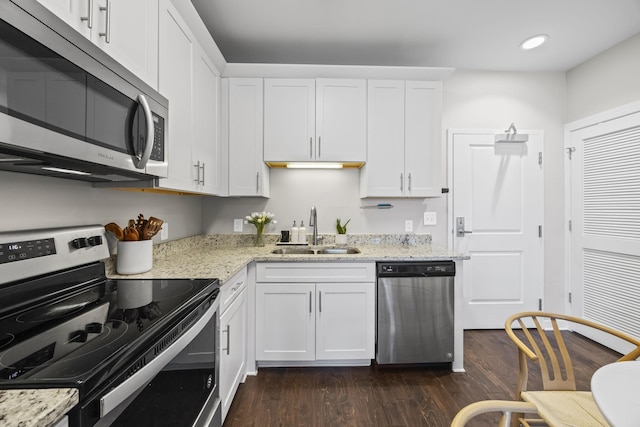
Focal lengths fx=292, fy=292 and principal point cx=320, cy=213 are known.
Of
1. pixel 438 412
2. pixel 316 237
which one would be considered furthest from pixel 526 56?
pixel 438 412

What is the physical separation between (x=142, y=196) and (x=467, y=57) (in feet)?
10.0

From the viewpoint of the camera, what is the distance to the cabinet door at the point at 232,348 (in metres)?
1.57

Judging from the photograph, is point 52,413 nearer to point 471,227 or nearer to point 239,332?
point 239,332

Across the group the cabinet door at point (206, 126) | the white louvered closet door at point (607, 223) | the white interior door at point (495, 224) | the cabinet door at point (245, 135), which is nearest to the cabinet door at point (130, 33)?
the cabinet door at point (206, 126)

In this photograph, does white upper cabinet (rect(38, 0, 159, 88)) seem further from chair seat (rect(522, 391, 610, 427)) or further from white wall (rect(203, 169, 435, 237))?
chair seat (rect(522, 391, 610, 427))

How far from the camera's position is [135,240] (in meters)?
1.55

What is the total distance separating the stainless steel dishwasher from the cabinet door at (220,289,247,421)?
3.28ft

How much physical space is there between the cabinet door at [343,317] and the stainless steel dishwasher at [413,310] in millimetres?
75

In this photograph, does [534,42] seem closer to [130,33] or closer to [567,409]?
[567,409]

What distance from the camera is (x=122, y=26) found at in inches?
47.1

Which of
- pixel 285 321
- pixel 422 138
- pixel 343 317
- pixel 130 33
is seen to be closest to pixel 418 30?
pixel 422 138

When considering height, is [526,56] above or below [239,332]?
above

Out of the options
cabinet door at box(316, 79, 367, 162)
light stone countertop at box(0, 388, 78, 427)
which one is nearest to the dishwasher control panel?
cabinet door at box(316, 79, 367, 162)

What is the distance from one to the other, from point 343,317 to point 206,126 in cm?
178
